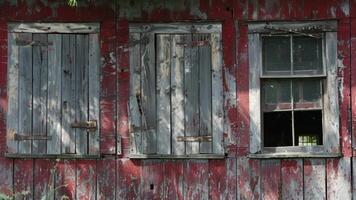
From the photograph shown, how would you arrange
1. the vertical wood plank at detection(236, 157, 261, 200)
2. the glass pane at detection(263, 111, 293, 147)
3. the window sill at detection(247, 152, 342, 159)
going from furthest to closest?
the glass pane at detection(263, 111, 293, 147) → the vertical wood plank at detection(236, 157, 261, 200) → the window sill at detection(247, 152, 342, 159)

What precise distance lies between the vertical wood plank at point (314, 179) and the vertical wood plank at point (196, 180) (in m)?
1.27

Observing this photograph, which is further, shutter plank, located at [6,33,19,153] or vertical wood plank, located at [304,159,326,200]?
shutter plank, located at [6,33,19,153]

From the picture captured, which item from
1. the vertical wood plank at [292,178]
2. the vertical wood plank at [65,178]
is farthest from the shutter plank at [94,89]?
the vertical wood plank at [292,178]

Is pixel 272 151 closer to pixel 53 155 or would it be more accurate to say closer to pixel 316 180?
pixel 316 180

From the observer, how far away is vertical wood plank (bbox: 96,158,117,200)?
780 cm

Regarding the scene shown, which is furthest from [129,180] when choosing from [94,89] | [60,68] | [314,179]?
[314,179]

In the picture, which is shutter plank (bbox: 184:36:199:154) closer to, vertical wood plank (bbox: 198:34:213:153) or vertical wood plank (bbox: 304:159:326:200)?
vertical wood plank (bbox: 198:34:213:153)

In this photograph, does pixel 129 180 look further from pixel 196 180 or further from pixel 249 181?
pixel 249 181

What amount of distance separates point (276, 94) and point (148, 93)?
1.66 metres

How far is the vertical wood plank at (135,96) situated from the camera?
7785 mm

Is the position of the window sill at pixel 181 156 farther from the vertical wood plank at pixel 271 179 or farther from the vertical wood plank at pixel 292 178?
the vertical wood plank at pixel 292 178

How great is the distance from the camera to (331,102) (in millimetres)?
7703

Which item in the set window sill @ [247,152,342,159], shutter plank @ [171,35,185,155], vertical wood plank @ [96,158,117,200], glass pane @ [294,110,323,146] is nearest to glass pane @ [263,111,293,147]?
glass pane @ [294,110,323,146]

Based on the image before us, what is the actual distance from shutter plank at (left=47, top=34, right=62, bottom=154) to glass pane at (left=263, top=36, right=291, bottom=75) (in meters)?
2.68
